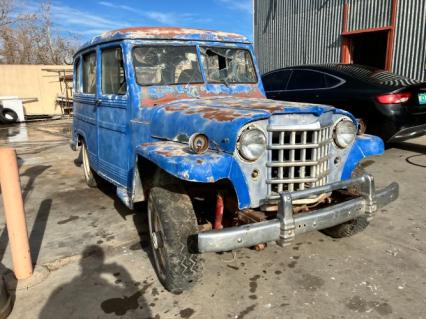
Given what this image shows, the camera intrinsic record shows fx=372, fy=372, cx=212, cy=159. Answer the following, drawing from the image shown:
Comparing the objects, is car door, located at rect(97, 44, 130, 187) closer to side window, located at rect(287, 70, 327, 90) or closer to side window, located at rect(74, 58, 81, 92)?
side window, located at rect(74, 58, 81, 92)

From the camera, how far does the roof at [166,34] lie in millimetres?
3680

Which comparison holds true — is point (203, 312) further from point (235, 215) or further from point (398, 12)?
point (398, 12)

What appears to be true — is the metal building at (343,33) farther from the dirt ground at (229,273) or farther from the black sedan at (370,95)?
the dirt ground at (229,273)

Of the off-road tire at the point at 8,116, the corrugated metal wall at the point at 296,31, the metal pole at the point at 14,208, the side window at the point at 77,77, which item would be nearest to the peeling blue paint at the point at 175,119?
the side window at the point at 77,77

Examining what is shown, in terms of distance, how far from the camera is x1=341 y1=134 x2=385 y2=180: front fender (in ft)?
10.1

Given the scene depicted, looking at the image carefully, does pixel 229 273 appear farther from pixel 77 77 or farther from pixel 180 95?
pixel 77 77

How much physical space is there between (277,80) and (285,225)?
5.58 metres

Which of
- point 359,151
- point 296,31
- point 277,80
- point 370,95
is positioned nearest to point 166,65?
point 359,151

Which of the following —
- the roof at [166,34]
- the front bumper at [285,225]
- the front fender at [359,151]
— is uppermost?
the roof at [166,34]

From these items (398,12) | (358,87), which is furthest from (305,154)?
(398,12)

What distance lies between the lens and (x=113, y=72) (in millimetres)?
3957

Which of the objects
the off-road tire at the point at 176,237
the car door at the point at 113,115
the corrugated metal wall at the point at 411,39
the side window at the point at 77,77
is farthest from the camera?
the corrugated metal wall at the point at 411,39

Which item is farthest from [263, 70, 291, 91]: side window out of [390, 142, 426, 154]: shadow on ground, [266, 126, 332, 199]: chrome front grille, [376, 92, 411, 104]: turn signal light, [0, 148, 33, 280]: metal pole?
[0, 148, 33, 280]: metal pole

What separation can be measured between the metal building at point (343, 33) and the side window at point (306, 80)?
4.45 m
